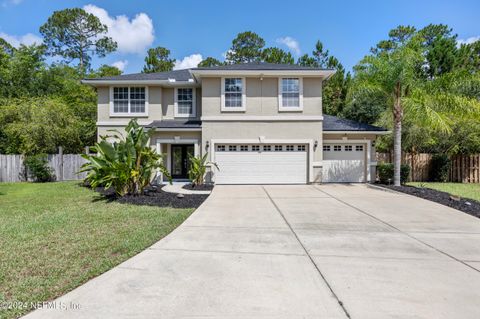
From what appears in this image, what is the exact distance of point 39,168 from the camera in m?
16.4

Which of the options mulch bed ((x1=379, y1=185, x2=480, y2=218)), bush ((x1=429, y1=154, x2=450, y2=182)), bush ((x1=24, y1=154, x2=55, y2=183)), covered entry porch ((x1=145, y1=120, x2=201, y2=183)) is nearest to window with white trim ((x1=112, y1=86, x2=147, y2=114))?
covered entry porch ((x1=145, y1=120, x2=201, y2=183))

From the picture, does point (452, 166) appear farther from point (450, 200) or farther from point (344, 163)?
point (450, 200)

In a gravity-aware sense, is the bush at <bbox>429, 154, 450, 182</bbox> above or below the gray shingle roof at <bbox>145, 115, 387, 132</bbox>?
below

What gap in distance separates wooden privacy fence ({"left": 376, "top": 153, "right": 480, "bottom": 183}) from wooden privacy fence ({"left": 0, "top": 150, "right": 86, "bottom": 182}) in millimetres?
18834

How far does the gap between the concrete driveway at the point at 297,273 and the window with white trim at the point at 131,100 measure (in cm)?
1078

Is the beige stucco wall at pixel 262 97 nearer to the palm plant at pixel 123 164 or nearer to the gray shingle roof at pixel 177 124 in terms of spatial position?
the gray shingle roof at pixel 177 124

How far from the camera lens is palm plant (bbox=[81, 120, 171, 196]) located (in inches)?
394

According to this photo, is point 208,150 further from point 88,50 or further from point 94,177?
point 88,50

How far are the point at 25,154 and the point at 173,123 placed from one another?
9504 mm

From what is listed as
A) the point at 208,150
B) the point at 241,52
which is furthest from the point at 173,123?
the point at 241,52

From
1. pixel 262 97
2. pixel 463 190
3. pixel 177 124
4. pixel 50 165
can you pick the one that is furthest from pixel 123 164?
pixel 463 190

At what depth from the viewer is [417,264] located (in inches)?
176

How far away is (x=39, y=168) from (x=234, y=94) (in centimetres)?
1179

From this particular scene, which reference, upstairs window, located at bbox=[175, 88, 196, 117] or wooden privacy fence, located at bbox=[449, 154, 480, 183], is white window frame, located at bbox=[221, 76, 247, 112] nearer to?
upstairs window, located at bbox=[175, 88, 196, 117]
